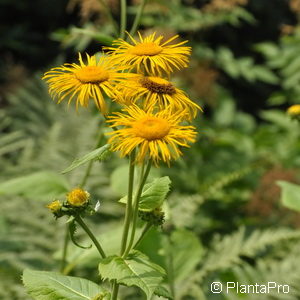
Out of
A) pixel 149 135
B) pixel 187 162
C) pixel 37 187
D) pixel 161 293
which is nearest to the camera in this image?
pixel 149 135

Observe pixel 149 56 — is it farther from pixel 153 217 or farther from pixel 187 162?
pixel 187 162

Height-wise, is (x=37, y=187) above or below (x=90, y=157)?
above

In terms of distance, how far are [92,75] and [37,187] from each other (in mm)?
631

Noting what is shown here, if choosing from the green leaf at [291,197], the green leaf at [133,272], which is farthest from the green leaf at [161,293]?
the green leaf at [291,197]

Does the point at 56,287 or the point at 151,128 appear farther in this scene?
the point at 56,287

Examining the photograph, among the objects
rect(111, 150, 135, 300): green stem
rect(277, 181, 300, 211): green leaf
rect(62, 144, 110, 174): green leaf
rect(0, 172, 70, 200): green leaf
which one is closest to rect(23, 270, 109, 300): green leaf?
rect(111, 150, 135, 300): green stem

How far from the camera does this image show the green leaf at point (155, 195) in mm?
1106

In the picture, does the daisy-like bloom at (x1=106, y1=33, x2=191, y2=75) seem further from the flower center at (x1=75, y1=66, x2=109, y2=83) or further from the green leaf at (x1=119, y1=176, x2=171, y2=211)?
the green leaf at (x1=119, y1=176, x2=171, y2=211)

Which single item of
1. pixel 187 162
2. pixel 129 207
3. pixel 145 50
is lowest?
pixel 129 207

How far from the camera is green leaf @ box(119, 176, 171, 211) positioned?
1106 mm

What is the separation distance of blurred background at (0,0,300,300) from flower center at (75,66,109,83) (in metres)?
0.45

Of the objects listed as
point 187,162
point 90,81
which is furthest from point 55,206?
point 187,162

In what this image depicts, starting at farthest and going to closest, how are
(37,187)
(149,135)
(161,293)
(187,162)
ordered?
(187,162) → (37,187) → (161,293) → (149,135)

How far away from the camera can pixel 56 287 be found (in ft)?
3.62
